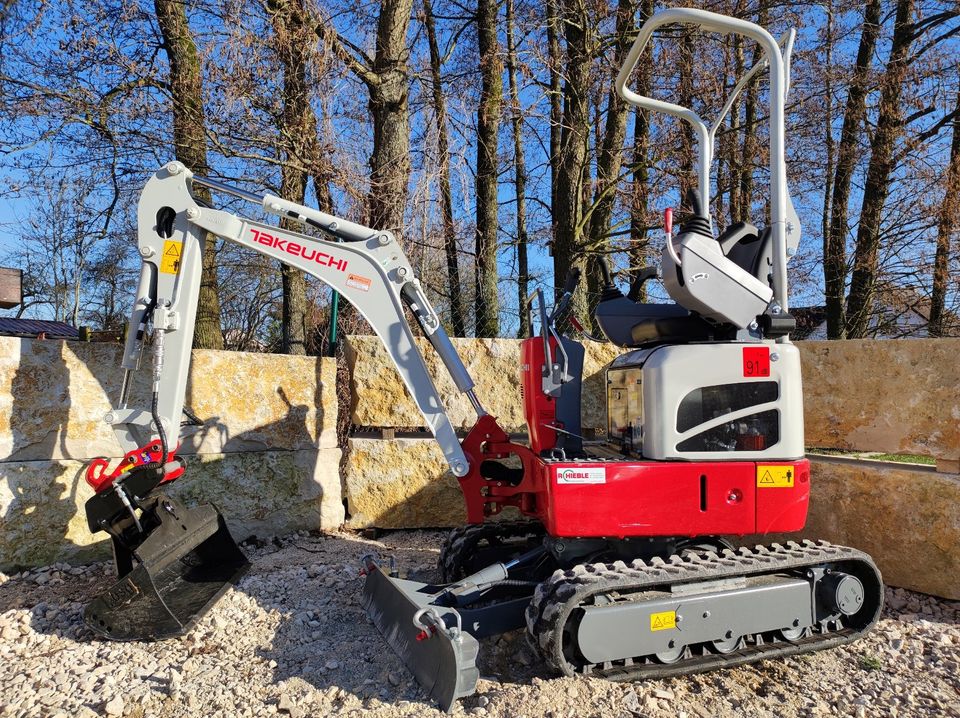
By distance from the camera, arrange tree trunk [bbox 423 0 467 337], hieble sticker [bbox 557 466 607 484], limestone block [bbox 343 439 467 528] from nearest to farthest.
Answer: hieble sticker [bbox 557 466 607 484] < limestone block [bbox 343 439 467 528] < tree trunk [bbox 423 0 467 337]

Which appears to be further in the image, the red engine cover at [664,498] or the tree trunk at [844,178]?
the tree trunk at [844,178]

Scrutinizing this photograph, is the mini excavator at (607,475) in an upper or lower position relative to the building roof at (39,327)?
lower

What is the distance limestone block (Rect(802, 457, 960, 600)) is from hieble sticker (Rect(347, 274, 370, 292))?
337 centimetres

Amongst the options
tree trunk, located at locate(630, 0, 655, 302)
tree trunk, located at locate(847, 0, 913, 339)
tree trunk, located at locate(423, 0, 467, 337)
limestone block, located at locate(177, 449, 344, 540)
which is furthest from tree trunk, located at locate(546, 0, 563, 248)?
tree trunk, located at locate(847, 0, 913, 339)

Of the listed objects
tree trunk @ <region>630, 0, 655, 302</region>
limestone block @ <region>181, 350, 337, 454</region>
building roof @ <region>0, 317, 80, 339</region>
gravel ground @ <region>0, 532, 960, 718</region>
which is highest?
tree trunk @ <region>630, 0, 655, 302</region>

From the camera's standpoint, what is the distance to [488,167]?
33.1 ft

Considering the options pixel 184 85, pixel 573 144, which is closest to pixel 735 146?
pixel 573 144

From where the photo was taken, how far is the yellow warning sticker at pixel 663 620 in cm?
328

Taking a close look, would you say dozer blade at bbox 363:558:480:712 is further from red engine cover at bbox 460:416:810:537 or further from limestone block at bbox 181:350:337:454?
limestone block at bbox 181:350:337:454

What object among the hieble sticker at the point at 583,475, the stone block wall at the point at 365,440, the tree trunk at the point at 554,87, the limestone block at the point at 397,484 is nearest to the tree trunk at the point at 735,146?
the tree trunk at the point at 554,87

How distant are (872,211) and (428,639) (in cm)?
1134

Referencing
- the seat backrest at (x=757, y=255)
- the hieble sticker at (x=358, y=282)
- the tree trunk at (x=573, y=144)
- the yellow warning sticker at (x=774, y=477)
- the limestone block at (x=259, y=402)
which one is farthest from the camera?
the tree trunk at (x=573, y=144)

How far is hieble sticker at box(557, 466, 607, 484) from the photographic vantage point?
3.49 meters

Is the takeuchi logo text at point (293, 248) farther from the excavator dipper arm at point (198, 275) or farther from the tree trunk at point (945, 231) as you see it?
the tree trunk at point (945, 231)
